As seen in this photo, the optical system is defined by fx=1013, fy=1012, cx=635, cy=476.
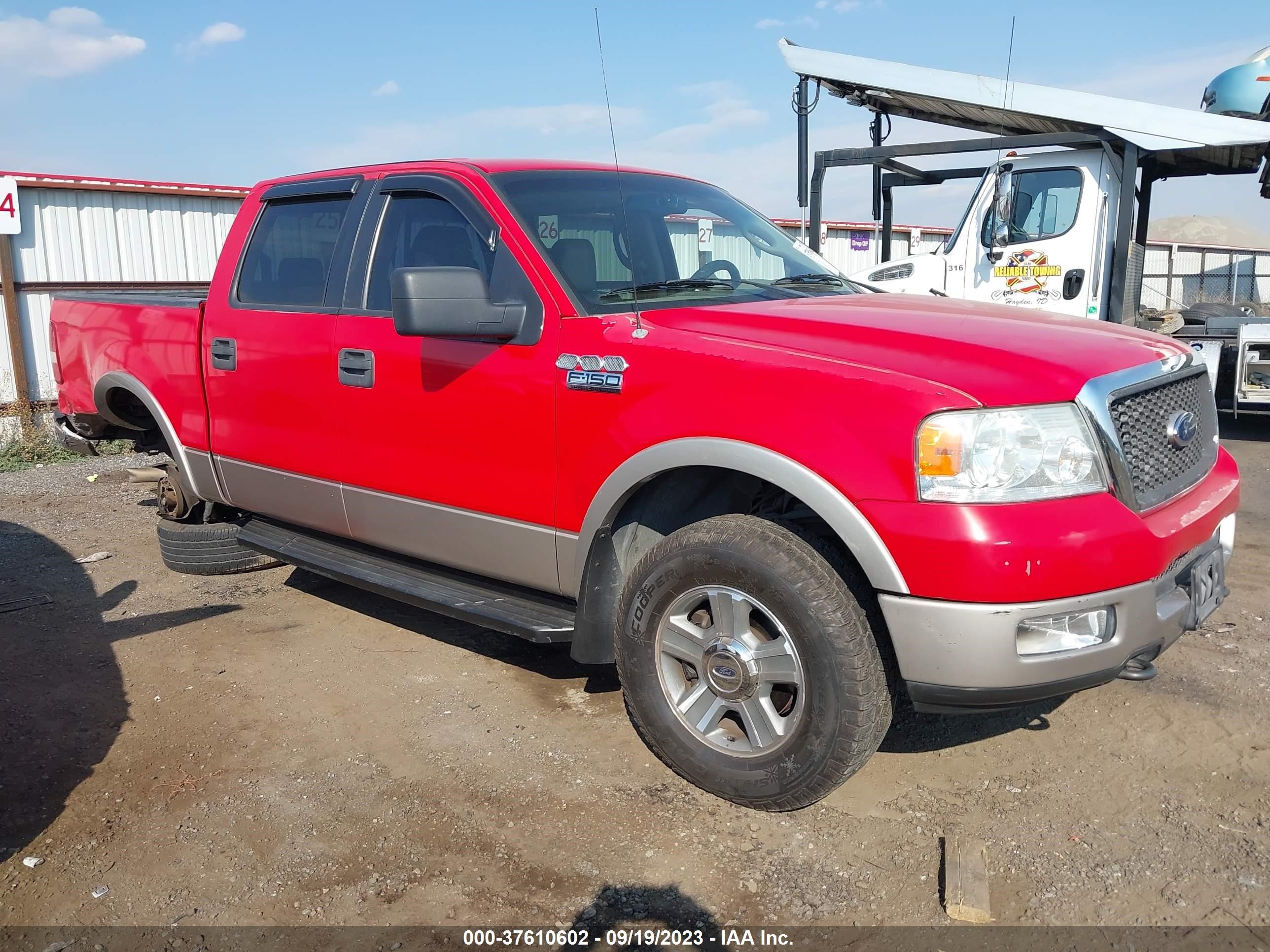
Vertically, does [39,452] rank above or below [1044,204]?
below

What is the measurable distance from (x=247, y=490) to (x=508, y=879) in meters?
2.70

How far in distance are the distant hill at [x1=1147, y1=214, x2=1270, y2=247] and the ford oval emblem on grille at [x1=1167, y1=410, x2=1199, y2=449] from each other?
8001 cm

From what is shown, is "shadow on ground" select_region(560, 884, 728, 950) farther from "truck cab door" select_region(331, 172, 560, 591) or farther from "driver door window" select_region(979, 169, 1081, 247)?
"driver door window" select_region(979, 169, 1081, 247)

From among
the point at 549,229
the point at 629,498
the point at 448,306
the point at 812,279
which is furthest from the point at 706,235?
the point at 629,498

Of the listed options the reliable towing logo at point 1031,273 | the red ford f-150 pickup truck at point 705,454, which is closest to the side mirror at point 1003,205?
the reliable towing logo at point 1031,273

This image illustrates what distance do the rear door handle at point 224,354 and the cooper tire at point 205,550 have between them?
989 millimetres

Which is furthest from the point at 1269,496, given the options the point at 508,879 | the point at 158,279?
the point at 158,279

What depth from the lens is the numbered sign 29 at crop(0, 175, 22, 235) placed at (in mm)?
9789

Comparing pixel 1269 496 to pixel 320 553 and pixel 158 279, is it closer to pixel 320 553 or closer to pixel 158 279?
pixel 320 553

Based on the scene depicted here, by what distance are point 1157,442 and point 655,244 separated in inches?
78.1

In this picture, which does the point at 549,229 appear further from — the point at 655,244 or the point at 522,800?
the point at 522,800

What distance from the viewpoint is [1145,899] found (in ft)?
8.59

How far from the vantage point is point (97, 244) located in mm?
10648

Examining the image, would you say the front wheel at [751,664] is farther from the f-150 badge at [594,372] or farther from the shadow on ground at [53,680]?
the shadow on ground at [53,680]
